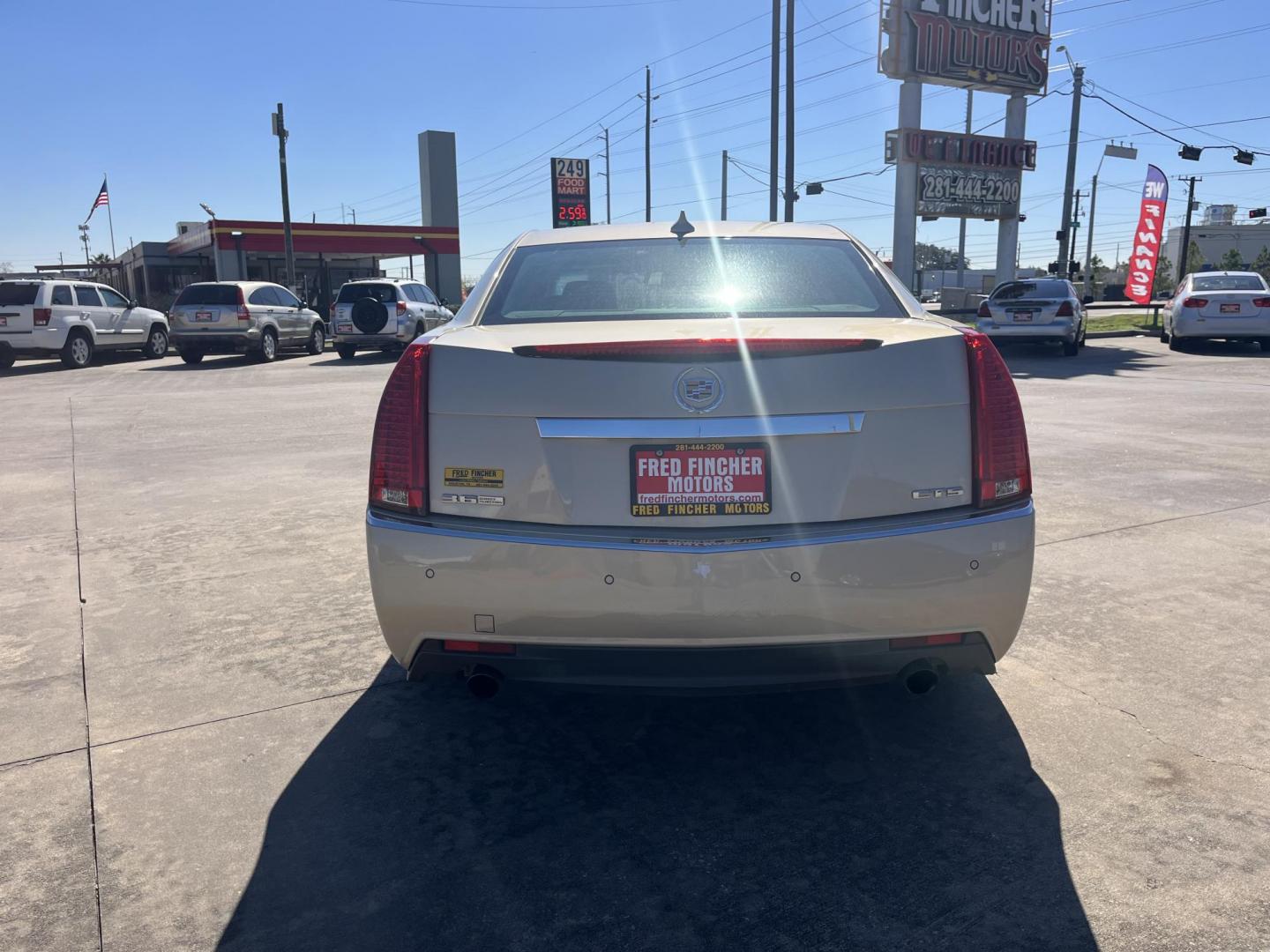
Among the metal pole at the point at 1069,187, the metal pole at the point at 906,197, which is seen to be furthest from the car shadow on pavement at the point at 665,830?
the metal pole at the point at 1069,187

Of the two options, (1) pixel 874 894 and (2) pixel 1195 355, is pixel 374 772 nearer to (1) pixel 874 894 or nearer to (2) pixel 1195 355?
(1) pixel 874 894

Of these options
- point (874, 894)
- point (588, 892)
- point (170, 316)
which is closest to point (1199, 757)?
point (874, 894)

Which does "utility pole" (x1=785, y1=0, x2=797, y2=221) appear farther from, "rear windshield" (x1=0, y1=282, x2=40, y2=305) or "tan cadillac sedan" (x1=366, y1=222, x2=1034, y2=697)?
"tan cadillac sedan" (x1=366, y1=222, x2=1034, y2=697)

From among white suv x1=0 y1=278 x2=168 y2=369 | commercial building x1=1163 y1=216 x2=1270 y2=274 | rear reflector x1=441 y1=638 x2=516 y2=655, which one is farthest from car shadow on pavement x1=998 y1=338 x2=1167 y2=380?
commercial building x1=1163 y1=216 x2=1270 y2=274

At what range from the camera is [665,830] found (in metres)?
2.83

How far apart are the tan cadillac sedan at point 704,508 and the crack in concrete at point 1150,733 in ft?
2.68

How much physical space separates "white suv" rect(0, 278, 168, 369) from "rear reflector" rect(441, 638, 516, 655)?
20.8 metres

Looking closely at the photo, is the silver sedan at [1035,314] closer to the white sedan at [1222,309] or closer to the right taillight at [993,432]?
the white sedan at [1222,309]

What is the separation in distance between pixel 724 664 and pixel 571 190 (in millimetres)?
49745

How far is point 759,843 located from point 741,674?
18.2 inches

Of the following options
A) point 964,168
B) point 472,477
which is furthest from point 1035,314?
point 472,477

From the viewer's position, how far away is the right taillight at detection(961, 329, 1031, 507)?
2.92 m

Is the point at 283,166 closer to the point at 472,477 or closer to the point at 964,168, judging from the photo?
the point at 964,168

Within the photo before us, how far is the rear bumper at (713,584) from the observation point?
278 cm
